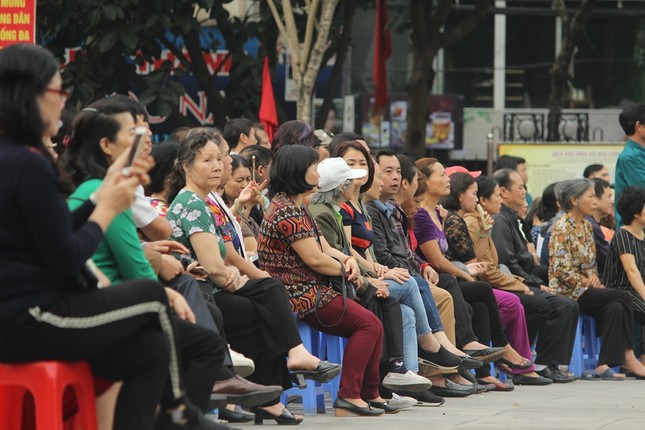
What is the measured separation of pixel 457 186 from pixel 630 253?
1.96 m

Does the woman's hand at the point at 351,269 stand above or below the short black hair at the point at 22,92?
below

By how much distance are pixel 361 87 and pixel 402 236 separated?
21.0 metres

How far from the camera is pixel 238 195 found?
371 inches

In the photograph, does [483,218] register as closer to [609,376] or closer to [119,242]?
[609,376]

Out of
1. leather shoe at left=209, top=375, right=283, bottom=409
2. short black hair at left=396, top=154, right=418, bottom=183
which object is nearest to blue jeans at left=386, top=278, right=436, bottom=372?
short black hair at left=396, top=154, right=418, bottom=183

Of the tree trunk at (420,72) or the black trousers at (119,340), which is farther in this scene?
the tree trunk at (420,72)

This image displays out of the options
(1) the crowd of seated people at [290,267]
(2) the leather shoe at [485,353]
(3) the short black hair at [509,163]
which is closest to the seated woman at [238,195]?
(1) the crowd of seated people at [290,267]

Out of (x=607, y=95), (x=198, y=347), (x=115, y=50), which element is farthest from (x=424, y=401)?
(x=607, y=95)

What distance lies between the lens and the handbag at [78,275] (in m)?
5.13

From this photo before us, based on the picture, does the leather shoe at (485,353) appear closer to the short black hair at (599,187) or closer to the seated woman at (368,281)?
the seated woman at (368,281)

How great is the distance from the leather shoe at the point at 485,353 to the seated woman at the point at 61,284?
16.7 feet

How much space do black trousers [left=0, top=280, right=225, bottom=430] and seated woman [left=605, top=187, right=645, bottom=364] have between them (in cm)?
737

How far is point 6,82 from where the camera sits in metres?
5.27

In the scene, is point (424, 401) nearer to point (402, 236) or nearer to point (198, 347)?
point (402, 236)
